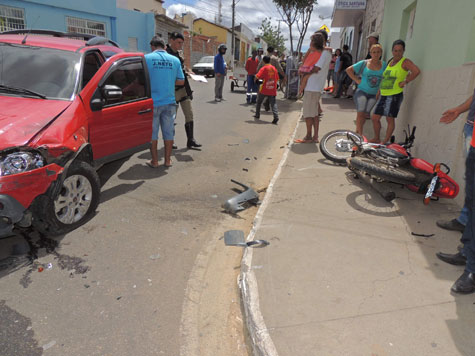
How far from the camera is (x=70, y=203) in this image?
12.6 feet

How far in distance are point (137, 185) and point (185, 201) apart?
0.89 metres

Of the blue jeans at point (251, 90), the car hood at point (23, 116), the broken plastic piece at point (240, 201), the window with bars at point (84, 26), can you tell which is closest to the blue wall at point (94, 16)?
the window with bars at point (84, 26)

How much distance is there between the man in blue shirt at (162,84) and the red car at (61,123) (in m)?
0.14

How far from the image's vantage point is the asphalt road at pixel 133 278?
256 centimetres

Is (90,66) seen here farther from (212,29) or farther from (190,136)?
(212,29)

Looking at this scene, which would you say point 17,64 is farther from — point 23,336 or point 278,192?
point 278,192

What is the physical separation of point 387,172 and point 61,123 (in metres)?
3.75

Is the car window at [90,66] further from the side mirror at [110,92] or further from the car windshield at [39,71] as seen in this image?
the side mirror at [110,92]

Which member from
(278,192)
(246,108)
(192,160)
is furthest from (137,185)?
(246,108)

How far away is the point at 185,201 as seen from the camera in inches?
195

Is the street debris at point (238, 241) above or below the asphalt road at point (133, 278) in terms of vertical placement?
above

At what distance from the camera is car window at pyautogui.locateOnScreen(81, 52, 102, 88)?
4535 mm

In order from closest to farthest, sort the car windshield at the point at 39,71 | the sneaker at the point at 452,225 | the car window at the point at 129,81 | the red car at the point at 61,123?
1. the red car at the point at 61,123
2. the sneaker at the point at 452,225
3. the car windshield at the point at 39,71
4. the car window at the point at 129,81

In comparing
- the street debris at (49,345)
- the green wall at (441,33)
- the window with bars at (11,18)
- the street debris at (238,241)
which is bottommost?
the street debris at (49,345)
